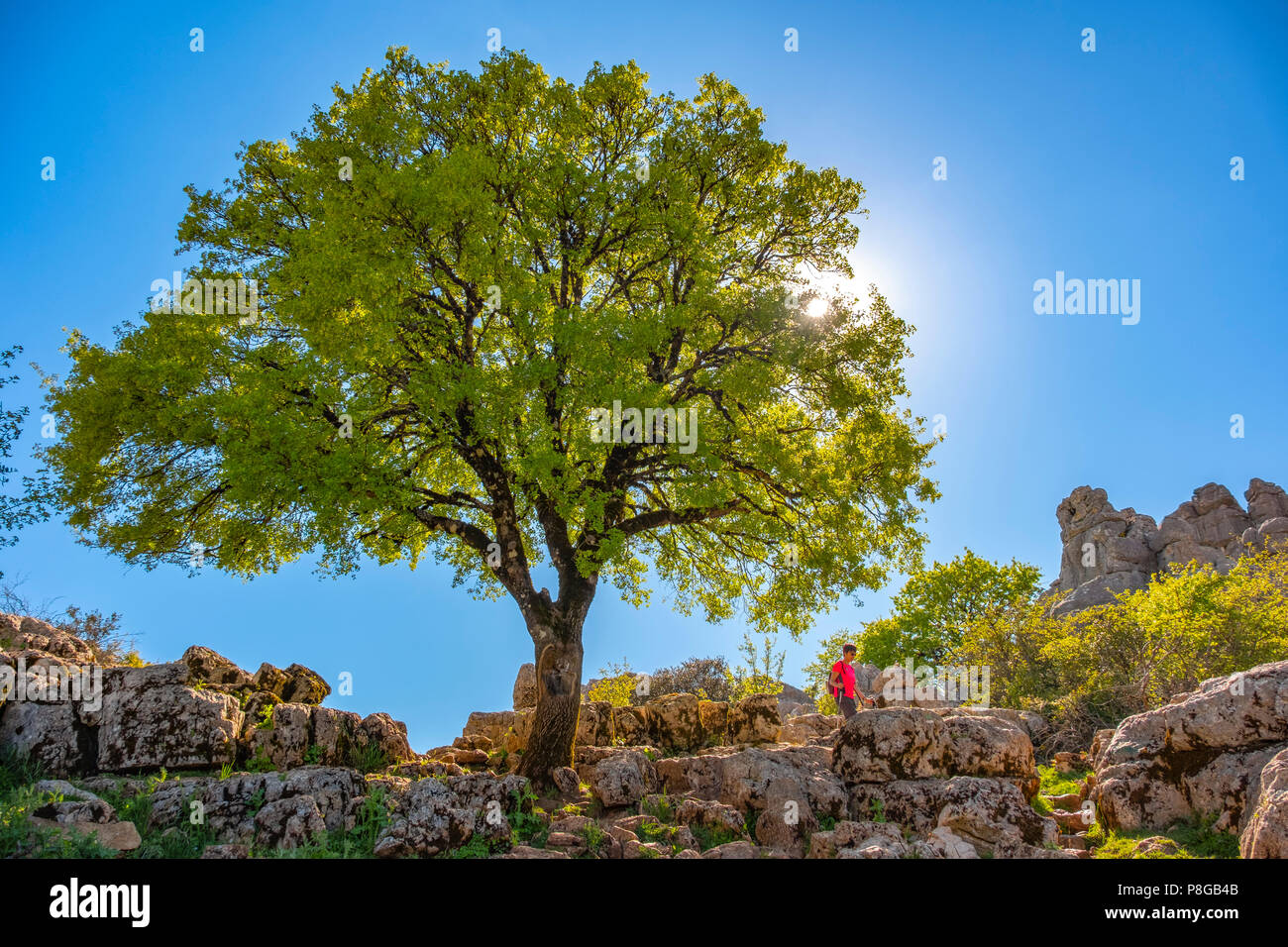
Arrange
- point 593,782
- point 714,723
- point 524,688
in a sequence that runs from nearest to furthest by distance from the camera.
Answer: point 593,782
point 714,723
point 524,688

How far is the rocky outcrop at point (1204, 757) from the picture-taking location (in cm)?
1030

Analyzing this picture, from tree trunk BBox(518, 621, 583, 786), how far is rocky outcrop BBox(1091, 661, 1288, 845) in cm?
1008

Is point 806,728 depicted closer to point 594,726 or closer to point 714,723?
point 714,723

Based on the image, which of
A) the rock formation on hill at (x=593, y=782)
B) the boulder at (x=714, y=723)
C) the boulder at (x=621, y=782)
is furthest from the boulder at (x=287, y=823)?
the boulder at (x=714, y=723)

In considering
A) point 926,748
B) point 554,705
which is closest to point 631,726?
point 554,705

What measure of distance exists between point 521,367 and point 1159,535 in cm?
7197

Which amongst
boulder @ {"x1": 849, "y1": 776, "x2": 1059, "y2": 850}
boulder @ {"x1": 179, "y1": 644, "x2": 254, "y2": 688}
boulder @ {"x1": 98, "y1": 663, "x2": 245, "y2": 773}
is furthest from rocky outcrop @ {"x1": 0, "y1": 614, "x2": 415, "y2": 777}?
boulder @ {"x1": 849, "y1": 776, "x2": 1059, "y2": 850}

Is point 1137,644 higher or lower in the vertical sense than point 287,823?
higher

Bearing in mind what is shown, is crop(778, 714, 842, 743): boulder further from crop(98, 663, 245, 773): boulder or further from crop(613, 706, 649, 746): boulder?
crop(98, 663, 245, 773): boulder

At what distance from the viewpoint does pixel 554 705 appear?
15625 mm

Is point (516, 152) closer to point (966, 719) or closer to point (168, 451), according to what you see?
point (168, 451)

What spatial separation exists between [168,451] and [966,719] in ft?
56.8

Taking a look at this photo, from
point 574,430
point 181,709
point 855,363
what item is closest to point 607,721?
point 574,430

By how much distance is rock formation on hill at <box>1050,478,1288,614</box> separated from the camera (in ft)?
204
